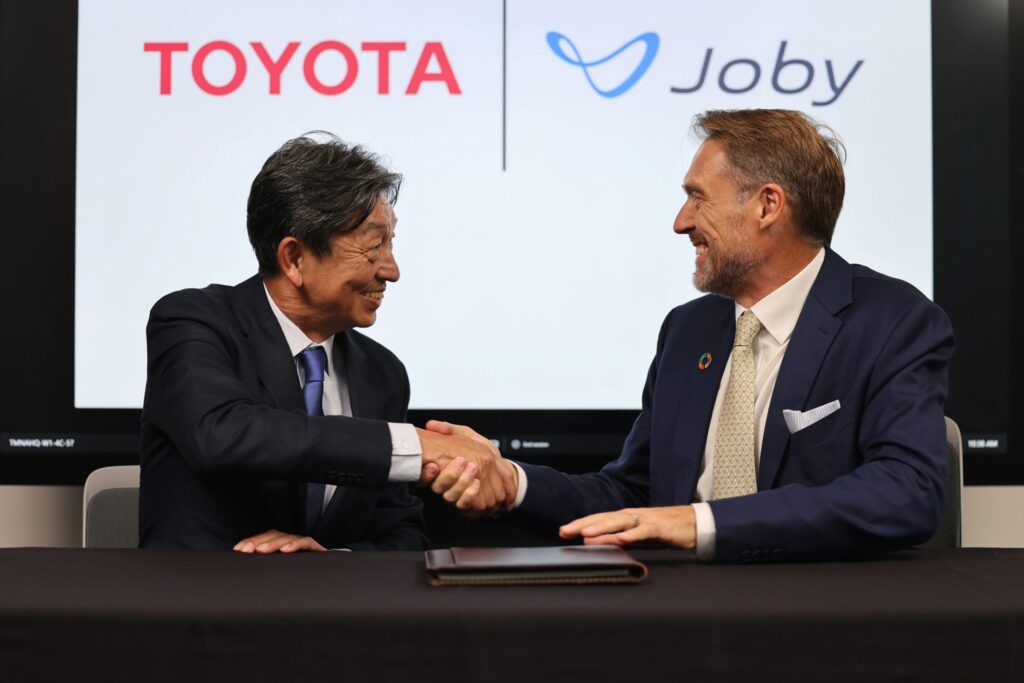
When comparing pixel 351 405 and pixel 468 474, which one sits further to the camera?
pixel 351 405

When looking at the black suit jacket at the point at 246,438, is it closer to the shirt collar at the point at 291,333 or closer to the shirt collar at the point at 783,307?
the shirt collar at the point at 291,333

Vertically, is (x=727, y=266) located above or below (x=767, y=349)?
above

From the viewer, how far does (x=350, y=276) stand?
242 cm

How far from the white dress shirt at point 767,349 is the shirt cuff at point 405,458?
1.13ft

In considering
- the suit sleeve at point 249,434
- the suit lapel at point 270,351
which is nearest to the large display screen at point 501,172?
the suit lapel at point 270,351

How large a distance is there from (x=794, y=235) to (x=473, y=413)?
1378mm

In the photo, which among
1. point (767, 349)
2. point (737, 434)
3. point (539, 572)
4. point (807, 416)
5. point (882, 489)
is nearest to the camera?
point (539, 572)

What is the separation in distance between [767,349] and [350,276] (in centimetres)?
90

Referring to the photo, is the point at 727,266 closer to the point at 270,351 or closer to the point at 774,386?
the point at 774,386

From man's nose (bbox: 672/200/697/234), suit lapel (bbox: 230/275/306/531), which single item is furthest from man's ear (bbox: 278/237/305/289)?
man's nose (bbox: 672/200/697/234)

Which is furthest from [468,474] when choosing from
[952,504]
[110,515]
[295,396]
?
[952,504]

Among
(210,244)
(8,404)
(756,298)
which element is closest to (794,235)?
(756,298)

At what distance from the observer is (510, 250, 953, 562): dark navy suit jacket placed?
1.63 m

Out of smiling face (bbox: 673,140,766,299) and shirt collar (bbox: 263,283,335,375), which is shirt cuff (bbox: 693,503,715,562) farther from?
shirt collar (bbox: 263,283,335,375)
